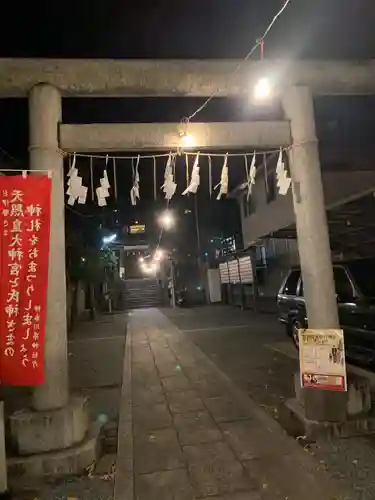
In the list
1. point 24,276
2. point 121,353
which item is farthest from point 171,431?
point 121,353

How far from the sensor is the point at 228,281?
25984 millimetres

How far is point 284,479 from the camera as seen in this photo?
→ 4.03m

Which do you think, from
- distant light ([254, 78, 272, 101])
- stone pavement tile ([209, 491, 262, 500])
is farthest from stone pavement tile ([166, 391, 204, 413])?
distant light ([254, 78, 272, 101])

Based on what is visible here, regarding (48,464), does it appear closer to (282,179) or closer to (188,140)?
(188,140)

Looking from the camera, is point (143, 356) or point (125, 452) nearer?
point (125, 452)

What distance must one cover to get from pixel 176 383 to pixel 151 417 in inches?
81.7

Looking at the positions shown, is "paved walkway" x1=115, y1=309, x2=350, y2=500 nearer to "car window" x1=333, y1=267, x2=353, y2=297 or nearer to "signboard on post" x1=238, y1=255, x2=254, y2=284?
"car window" x1=333, y1=267, x2=353, y2=297

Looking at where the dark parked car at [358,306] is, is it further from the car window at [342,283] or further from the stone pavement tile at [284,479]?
the stone pavement tile at [284,479]

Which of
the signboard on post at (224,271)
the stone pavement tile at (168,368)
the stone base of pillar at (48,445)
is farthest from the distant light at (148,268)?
the stone base of pillar at (48,445)

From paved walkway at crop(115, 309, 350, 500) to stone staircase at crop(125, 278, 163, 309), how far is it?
27619 millimetres

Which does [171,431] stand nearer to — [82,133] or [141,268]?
[82,133]

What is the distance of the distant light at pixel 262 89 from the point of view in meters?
5.53

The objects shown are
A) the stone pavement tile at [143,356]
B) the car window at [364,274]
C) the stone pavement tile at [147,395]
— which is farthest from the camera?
the stone pavement tile at [143,356]

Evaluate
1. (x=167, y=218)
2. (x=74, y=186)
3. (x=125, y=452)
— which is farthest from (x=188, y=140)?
(x=167, y=218)
